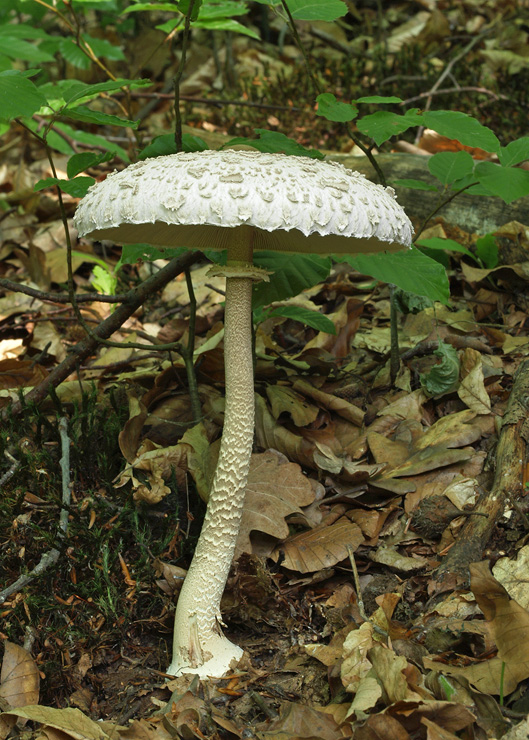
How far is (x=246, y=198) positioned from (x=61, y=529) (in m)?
1.74

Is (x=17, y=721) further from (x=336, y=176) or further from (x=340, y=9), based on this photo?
(x=340, y=9)

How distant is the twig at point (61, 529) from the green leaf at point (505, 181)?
7.44 feet

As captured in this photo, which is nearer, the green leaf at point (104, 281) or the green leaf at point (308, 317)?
the green leaf at point (308, 317)

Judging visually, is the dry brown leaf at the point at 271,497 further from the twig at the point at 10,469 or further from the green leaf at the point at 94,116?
the green leaf at the point at 94,116

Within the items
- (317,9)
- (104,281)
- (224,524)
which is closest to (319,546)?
(224,524)

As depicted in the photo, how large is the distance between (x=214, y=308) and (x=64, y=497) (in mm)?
2123

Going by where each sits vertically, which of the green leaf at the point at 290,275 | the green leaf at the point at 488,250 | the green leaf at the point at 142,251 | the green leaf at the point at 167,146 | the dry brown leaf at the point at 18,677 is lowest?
the dry brown leaf at the point at 18,677

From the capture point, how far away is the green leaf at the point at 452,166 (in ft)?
9.53

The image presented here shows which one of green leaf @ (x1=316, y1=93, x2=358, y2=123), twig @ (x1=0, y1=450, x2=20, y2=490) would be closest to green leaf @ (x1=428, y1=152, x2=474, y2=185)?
green leaf @ (x1=316, y1=93, x2=358, y2=123)

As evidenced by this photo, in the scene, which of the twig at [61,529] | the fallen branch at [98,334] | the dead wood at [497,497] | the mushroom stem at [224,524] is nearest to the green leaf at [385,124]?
the mushroom stem at [224,524]

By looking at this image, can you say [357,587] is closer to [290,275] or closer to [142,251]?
[290,275]

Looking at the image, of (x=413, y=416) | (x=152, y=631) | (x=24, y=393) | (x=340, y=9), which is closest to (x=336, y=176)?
(x=340, y=9)

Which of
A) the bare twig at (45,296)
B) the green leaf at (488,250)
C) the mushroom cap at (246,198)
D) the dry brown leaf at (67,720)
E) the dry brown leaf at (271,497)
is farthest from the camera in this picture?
the green leaf at (488,250)

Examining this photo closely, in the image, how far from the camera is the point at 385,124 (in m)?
2.50
